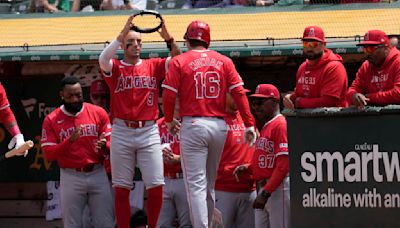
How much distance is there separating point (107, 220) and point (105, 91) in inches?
65.3

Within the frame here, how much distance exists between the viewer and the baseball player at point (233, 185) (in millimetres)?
9297

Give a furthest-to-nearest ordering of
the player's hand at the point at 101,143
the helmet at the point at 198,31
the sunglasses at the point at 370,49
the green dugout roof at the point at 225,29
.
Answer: the green dugout roof at the point at 225,29 < the player's hand at the point at 101,143 < the sunglasses at the point at 370,49 < the helmet at the point at 198,31

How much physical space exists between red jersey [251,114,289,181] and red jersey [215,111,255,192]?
559 mm

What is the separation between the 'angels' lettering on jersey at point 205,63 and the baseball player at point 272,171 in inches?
32.7

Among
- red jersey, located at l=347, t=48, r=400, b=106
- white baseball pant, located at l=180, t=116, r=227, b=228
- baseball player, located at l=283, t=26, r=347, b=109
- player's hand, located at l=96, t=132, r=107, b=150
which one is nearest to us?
white baseball pant, located at l=180, t=116, r=227, b=228

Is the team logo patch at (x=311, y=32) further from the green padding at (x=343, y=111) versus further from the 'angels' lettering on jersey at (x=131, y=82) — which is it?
the 'angels' lettering on jersey at (x=131, y=82)

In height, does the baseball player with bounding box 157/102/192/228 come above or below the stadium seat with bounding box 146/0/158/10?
below

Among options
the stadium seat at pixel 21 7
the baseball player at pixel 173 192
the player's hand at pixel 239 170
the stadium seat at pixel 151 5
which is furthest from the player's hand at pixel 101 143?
the stadium seat at pixel 21 7

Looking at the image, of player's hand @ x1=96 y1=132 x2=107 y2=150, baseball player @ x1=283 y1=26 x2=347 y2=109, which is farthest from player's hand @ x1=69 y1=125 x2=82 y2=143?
baseball player @ x1=283 y1=26 x2=347 y2=109

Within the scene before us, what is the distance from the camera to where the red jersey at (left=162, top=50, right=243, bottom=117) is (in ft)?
26.6

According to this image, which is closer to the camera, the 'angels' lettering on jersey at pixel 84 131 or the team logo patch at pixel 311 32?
the team logo patch at pixel 311 32

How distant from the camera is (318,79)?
8.54 metres

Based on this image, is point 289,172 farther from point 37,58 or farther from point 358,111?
point 37,58

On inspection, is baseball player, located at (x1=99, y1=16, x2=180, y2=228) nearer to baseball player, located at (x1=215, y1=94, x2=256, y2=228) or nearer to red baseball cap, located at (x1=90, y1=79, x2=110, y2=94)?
baseball player, located at (x1=215, y1=94, x2=256, y2=228)
